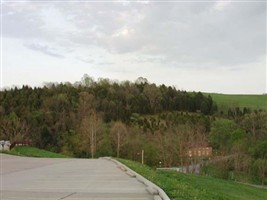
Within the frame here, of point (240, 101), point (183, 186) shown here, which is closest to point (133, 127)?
point (240, 101)

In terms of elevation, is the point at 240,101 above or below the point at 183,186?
above

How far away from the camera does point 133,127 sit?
97000mm

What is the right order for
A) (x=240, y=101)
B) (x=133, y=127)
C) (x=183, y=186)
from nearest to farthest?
(x=183, y=186), (x=133, y=127), (x=240, y=101)

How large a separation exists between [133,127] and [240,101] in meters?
76.6

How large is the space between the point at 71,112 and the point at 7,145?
41.3m

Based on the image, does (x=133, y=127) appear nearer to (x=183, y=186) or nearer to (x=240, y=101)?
(x=240, y=101)

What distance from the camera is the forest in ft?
241

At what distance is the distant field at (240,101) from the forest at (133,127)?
12791 millimetres

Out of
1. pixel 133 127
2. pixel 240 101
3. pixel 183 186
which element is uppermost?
pixel 240 101

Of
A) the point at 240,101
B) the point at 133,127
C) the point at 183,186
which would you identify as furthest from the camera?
the point at 240,101

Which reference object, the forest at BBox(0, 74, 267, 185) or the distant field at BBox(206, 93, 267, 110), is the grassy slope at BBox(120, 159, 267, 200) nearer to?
the forest at BBox(0, 74, 267, 185)

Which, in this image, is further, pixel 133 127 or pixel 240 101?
pixel 240 101

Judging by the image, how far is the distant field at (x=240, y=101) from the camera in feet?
490

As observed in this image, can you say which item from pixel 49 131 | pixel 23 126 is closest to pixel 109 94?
pixel 49 131
